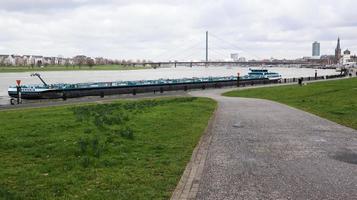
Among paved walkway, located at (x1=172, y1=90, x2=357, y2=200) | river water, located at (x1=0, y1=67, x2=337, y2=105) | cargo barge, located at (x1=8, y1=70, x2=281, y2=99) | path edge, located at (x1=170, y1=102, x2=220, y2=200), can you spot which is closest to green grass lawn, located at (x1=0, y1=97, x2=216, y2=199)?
path edge, located at (x1=170, y1=102, x2=220, y2=200)

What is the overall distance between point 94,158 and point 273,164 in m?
3.47

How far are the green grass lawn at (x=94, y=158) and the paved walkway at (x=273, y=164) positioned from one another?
46 cm

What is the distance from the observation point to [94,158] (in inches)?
313

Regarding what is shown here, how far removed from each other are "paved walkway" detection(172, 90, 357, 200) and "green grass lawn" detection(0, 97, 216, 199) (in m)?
0.46

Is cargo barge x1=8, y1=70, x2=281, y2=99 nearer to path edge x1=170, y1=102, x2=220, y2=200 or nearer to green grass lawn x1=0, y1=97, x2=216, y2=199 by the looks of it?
green grass lawn x1=0, y1=97, x2=216, y2=199

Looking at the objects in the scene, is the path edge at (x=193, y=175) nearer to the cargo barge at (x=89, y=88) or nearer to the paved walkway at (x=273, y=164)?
the paved walkway at (x=273, y=164)

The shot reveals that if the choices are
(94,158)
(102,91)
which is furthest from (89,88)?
(94,158)

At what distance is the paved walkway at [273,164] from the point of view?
6.14m

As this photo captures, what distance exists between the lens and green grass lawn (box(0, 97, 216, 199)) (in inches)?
236

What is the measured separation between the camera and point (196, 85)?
48.4 meters

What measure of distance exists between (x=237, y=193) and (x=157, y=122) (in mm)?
7734

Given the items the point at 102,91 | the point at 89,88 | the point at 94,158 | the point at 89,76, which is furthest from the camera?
the point at 89,76

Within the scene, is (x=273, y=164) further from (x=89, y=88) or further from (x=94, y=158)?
(x=89, y=88)

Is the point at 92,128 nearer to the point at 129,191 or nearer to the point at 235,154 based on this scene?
the point at 235,154
